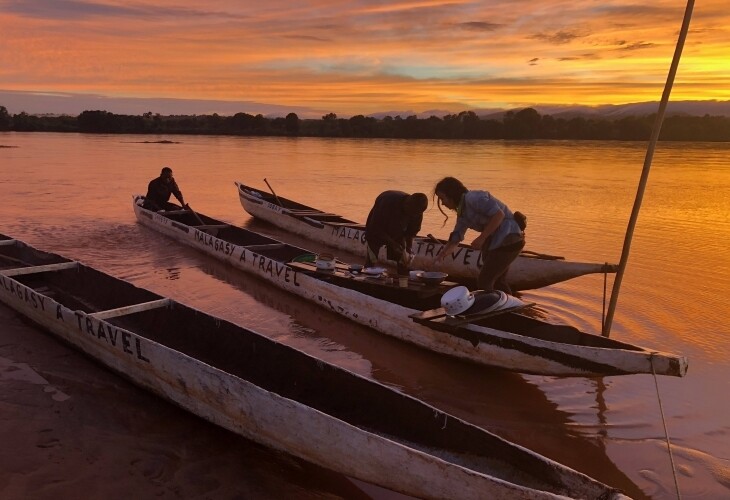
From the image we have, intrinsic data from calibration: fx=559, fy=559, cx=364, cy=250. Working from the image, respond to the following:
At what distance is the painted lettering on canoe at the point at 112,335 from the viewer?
604 cm

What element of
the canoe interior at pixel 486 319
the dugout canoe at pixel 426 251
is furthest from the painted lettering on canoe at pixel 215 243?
the dugout canoe at pixel 426 251

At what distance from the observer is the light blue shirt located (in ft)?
24.0

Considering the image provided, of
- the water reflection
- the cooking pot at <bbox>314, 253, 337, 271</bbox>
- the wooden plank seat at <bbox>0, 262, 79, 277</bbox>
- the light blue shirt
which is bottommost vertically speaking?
the water reflection

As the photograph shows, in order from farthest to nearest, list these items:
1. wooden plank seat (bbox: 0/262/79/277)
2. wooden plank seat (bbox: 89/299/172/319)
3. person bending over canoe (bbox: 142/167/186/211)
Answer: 1. person bending over canoe (bbox: 142/167/186/211)
2. wooden plank seat (bbox: 0/262/79/277)
3. wooden plank seat (bbox: 89/299/172/319)

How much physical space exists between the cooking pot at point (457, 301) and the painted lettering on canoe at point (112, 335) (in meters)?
3.46

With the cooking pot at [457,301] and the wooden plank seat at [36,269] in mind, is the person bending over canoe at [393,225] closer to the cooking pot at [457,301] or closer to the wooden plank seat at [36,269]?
the cooking pot at [457,301]

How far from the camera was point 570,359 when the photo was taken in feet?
20.0

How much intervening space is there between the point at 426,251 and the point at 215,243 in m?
4.67

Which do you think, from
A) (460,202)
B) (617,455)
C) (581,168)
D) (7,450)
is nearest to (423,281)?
(460,202)

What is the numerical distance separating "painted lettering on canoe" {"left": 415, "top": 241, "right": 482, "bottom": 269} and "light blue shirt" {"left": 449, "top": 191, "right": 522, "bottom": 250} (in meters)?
3.43

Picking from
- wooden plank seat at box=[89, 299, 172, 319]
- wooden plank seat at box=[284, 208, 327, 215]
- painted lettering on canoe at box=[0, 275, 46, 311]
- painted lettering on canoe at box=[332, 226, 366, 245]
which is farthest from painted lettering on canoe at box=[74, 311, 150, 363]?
wooden plank seat at box=[284, 208, 327, 215]

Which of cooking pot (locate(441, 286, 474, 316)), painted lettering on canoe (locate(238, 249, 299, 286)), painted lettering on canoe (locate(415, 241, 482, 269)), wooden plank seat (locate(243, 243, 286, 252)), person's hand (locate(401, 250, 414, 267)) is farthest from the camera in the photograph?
wooden plank seat (locate(243, 243, 286, 252))

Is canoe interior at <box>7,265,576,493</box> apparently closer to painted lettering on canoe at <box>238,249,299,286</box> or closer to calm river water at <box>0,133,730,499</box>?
calm river water at <box>0,133,730,499</box>

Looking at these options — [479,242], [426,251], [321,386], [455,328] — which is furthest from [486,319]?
[426,251]
